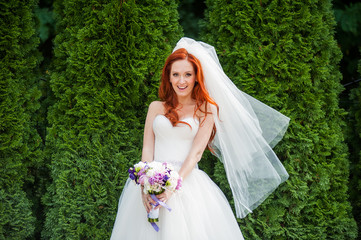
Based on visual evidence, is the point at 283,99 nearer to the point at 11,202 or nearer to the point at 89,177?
the point at 89,177

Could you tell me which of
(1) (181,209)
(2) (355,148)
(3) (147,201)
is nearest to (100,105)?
(3) (147,201)

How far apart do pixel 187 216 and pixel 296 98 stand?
2416 mm

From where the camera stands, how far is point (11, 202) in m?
4.74

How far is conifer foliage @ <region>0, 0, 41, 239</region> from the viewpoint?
15.5ft

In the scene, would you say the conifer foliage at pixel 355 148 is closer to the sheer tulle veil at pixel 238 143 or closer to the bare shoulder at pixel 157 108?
the sheer tulle veil at pixel 238 143

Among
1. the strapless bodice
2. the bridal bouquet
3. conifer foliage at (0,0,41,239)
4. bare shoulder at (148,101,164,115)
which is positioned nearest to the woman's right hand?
the bridal bouquet

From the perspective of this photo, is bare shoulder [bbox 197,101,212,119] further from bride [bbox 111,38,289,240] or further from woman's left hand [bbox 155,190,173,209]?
woman's left hand [bbox 155,190,173,209]

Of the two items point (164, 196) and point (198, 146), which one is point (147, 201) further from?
point (198, 146)

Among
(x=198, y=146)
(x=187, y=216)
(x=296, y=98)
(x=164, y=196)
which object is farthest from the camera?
(x=296, y=98)

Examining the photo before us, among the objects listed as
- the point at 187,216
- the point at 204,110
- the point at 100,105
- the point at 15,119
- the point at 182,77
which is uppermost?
the point at 182,77

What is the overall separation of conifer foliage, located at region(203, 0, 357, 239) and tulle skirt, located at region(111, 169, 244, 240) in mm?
1272

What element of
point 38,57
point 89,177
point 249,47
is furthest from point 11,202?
point 249,47

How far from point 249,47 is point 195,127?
1.70 m

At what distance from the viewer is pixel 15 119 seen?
15.6 feet
